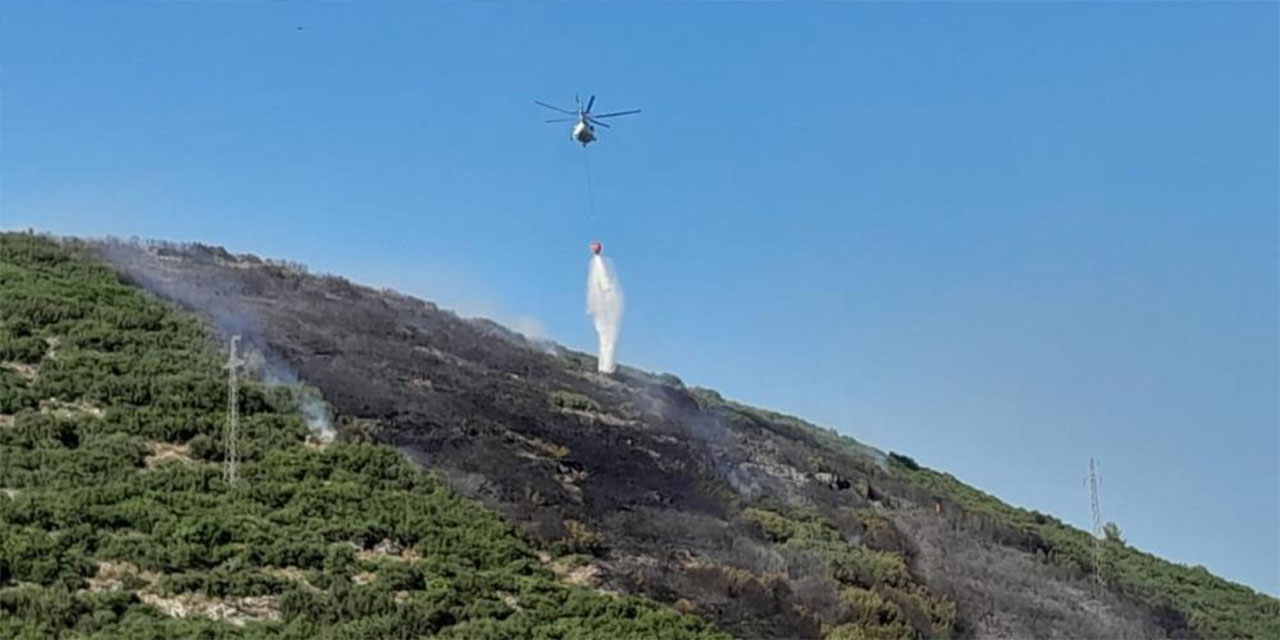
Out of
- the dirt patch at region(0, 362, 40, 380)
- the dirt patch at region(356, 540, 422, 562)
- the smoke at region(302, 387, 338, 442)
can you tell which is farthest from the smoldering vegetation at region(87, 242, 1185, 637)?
the dirt patch at region(0, 362, 40, 380)

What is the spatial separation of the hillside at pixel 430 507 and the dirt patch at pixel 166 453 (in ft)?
0.18

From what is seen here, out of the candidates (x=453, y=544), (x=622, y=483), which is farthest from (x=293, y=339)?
(x=453, y=544)

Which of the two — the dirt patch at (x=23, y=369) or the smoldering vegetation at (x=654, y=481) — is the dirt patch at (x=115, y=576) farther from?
the dirt patch at (x=23, y=369)

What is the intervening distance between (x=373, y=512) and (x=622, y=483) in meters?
5.55

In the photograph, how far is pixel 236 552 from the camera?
20.1 meters

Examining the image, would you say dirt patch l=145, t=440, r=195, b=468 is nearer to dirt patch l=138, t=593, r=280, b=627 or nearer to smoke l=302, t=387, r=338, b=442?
smoke l=302, t=387, r=338, b=442

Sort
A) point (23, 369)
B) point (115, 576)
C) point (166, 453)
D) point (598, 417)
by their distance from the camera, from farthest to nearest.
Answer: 1. point (598, 417)
2. point (23, 369)
3. point (166, 453)
4. point (115, 576)

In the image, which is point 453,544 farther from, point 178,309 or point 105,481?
point 178,309

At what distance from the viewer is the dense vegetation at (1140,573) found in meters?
32.8

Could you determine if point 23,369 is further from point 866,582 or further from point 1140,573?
point 1140,573

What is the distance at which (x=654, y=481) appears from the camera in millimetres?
27562

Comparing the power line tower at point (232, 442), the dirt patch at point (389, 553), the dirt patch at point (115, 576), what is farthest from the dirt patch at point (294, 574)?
the power line tower at point (232, 442)

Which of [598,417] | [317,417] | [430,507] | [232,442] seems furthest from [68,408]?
[598,417]

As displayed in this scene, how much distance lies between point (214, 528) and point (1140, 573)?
2297cm
